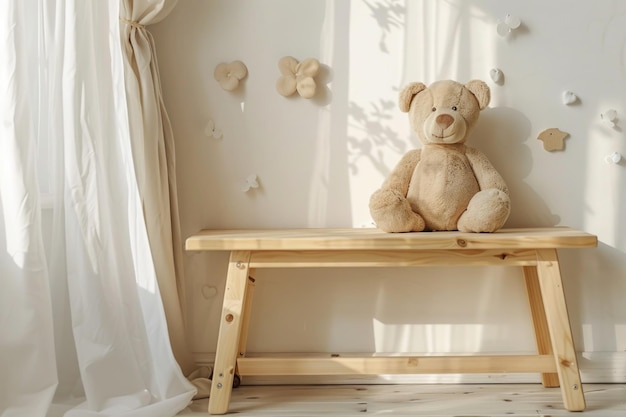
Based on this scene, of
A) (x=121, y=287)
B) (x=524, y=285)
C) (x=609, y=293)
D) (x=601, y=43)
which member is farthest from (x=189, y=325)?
(x=601, y=43)

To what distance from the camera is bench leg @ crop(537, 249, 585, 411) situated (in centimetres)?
177

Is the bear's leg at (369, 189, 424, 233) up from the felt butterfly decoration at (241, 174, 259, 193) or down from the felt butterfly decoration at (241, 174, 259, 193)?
down

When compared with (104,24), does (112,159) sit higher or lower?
lower

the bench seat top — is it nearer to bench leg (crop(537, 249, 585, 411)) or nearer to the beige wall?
bench leg (crop(537, 249, 585, 411))

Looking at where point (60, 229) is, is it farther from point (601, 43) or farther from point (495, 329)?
point (601, 43)

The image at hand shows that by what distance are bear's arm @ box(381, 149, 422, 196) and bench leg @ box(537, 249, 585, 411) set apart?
0.46 metres

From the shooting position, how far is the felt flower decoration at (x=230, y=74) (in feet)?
6.87

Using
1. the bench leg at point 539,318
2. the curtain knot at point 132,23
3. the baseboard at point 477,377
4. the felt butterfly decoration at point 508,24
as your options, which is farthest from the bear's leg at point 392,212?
the curtain knot at point 132,23

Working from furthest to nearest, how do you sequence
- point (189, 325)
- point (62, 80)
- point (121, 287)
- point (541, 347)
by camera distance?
point (189, 325) → point (541, 347) → point (121, 287) → point (62, 80)

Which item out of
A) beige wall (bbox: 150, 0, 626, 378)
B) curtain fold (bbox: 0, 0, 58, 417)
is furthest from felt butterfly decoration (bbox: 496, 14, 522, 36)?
curtain fold (bbox: 0, 0, 58, 417)

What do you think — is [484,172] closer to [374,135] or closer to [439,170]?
[439,170]

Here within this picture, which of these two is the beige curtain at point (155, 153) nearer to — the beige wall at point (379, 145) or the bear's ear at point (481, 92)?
the beige wall at point (379, 145)

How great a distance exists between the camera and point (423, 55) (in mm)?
2092

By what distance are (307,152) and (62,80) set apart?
0.76m
